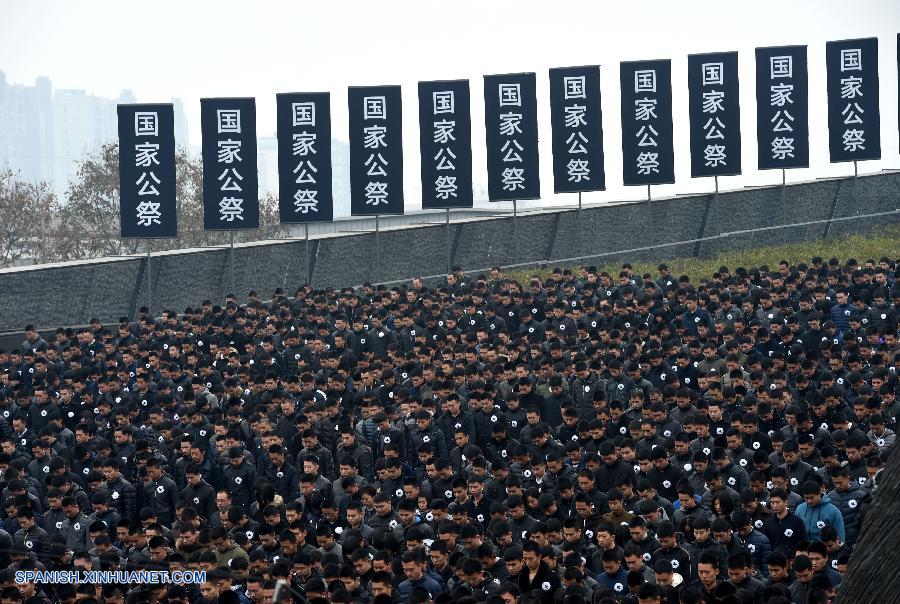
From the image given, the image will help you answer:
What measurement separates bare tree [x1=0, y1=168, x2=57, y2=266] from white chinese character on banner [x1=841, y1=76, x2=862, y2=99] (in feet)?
110

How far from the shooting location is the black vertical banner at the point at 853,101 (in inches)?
1033

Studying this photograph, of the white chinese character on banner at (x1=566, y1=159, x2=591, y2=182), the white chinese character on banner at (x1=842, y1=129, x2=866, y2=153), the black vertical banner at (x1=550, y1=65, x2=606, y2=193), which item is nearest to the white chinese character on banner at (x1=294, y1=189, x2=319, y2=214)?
the black vertical banner at (x1=550, y1=65, x2=606, y2=193)

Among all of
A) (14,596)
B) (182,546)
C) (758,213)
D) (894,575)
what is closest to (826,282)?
(758,213)

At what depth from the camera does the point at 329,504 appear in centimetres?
1274

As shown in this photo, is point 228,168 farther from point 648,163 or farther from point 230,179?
point 648,163

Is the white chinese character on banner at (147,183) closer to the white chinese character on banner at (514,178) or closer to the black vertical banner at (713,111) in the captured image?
the white chinese character on banner at (514,178)

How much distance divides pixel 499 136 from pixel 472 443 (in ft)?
39.3

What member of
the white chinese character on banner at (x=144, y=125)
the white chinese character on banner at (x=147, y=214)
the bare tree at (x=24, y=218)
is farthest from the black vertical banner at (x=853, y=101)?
the bare tree at (x=24, y=218)

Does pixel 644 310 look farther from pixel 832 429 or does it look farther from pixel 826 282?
pixel 832 429

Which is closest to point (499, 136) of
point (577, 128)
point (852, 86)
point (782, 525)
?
point (577, 128)

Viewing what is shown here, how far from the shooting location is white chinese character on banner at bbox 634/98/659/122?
26.1 m

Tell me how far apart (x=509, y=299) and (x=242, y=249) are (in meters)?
8.76

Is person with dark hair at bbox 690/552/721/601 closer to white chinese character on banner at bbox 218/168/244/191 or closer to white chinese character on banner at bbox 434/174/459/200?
white chinese character on banner at bbox 434/174/459/200

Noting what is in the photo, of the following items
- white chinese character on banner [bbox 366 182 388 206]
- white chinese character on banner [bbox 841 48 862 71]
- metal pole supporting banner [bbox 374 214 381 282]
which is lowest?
metal pole supporting banner [bbox 374 214 381 282]
